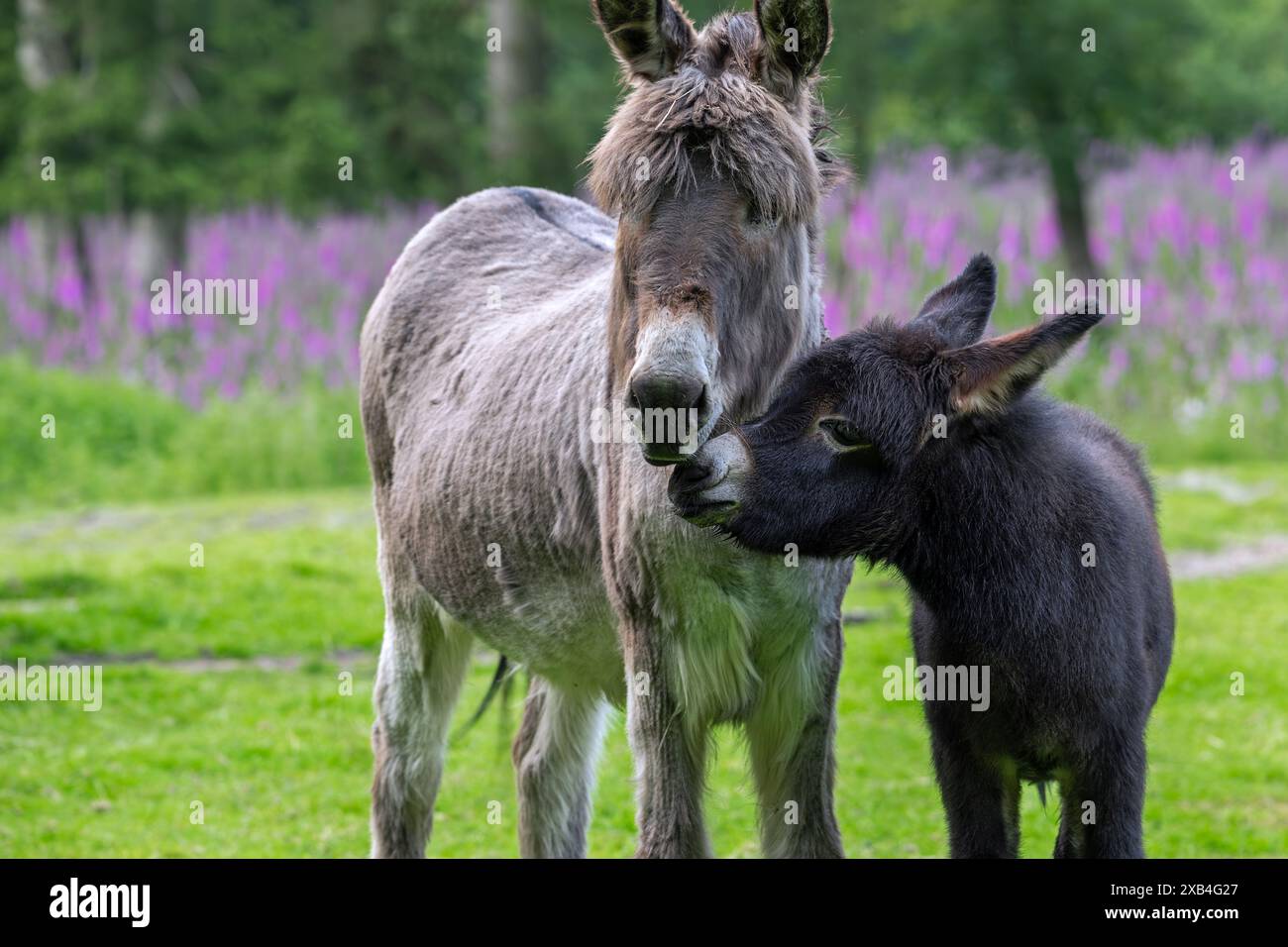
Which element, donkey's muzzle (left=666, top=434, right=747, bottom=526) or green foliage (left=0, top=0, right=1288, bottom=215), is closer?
donkey's muzzle (left=666, top=434, right=747, bottom=526)

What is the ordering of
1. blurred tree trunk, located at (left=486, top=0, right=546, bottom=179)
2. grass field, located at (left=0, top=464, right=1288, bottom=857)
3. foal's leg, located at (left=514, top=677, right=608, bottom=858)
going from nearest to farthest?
foal's leg, located at (left=514, top=677, right=608, bottom=858)
grass field, located at (left=0, top=464, right=1288, bottom=857)
blurred tree trunk, located at (left=486, top=0, right=546, bottom=179)

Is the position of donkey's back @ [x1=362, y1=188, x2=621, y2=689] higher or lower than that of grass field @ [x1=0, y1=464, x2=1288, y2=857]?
higher

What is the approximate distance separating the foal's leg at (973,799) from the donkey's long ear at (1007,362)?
1.00 metres

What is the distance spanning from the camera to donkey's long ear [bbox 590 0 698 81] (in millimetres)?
4328

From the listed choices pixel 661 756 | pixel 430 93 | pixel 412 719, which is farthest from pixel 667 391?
pixel 430 93

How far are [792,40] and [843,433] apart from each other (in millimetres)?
1068

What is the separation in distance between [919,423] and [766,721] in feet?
3.40

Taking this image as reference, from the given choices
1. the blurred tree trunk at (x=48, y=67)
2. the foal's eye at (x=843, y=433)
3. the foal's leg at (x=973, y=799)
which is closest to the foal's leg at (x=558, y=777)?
the foal's leg at (x=973, y=799)

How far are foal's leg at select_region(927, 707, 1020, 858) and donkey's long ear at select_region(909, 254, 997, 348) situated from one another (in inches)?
45.0

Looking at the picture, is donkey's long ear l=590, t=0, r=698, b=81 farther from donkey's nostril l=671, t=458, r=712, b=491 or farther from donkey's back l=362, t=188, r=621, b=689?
donkey's nostril l=671, t=458, r=712, b=491

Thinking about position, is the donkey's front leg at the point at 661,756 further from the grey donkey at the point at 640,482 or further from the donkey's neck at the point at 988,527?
the donkey's neck at the point at 988,527

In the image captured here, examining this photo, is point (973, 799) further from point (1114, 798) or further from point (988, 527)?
point (988, 527)

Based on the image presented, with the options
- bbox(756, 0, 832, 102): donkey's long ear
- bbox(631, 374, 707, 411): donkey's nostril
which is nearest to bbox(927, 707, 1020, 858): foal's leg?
bbox(631, 374, 707, 411): donkey's nostril
